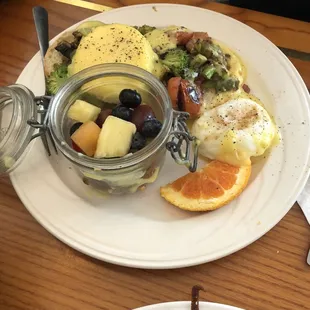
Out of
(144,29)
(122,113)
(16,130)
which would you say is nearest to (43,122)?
(16,130)

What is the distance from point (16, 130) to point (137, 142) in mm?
271

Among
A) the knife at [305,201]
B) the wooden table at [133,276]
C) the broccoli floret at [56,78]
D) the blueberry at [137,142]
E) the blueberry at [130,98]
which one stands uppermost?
the blueberry at [130,98]

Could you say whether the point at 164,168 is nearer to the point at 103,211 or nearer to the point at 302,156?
the point at 103,211

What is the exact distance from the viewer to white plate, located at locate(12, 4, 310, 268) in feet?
3.49

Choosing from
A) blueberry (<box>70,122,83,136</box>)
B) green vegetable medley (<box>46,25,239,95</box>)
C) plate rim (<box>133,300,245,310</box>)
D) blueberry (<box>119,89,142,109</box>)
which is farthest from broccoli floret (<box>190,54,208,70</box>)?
plate rim (<box>133,300,245,310</box>)

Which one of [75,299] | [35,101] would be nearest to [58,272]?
[75,299]

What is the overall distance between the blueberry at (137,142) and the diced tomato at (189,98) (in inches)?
8.2

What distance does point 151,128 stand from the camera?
1062 millimetres

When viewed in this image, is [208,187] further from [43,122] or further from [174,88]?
[43,122]

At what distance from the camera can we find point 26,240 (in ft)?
3.71

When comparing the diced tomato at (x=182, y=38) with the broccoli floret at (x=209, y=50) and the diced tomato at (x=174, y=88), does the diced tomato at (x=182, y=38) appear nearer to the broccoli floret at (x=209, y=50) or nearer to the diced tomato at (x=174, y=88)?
the broccoli floret at (x=209, y=50)

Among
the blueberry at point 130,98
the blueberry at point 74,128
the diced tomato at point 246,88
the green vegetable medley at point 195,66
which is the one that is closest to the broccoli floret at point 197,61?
the green vegetable medley at point 195,66

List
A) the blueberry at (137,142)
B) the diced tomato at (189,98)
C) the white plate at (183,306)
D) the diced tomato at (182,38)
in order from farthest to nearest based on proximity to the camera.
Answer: the diced tomato at (182,38)
the diced tomato at (189,98)
the blueberry at (137,142)
the white plate at (183,306)

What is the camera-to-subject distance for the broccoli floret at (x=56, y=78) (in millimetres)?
1289
